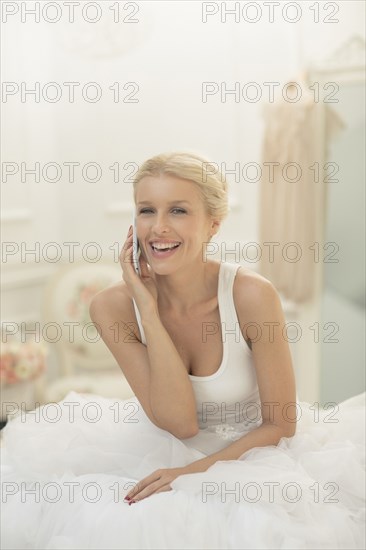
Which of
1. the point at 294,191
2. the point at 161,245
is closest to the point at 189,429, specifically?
the point at 161,245

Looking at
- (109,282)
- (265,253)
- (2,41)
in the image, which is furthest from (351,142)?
(2,41)

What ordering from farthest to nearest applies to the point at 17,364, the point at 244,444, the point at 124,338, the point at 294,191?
the point at 294,191
the point at 17,364
the point at 124,338
the point at 244,444

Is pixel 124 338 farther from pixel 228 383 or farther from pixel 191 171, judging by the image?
pixel 191 171

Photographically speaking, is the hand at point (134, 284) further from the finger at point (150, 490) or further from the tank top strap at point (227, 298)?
the finger at point (150, 490)

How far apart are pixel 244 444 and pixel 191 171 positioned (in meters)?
0.63

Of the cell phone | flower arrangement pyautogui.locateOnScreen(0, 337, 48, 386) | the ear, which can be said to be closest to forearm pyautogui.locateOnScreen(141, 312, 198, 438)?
the cell phone

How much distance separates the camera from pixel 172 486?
147cm

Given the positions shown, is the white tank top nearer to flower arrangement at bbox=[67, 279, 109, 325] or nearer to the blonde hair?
the blonde hair

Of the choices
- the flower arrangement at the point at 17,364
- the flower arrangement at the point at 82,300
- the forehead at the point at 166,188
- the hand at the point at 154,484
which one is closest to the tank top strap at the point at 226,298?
the forehead at the point at 166,188

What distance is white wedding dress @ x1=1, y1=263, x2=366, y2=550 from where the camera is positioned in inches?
52.9

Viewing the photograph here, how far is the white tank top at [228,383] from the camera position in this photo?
169cm

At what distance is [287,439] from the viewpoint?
5.45 ft

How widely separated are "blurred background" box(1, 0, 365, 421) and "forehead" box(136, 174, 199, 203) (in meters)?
1.51

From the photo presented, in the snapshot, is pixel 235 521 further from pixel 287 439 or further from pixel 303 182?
pixel 303 182
